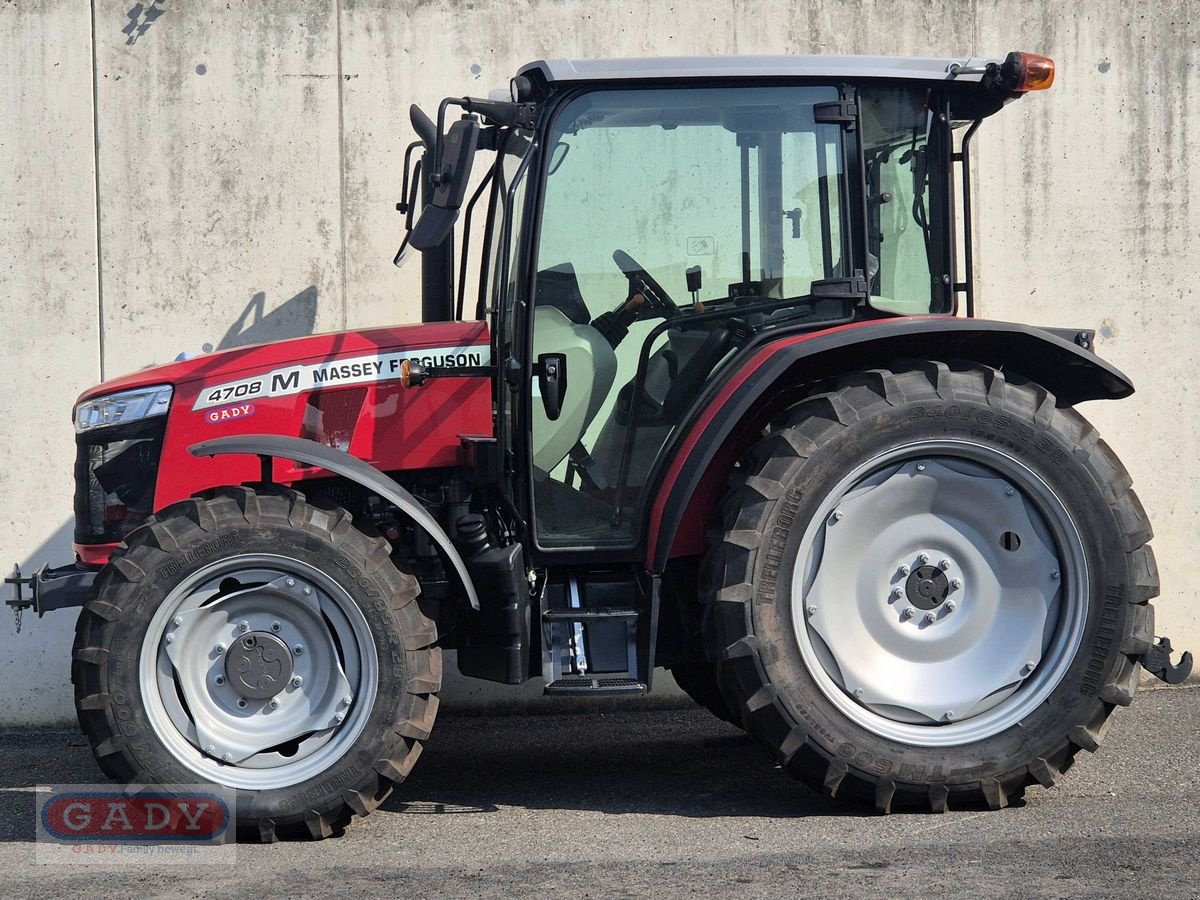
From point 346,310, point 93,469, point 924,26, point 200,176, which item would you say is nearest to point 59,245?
point 200,176

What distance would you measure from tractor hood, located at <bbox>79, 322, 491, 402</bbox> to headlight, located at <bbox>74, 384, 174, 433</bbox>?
2 cm

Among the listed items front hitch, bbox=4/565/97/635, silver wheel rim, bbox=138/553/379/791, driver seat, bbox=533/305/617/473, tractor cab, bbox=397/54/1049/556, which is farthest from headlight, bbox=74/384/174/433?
driver seat, bbox=533/305/617/473

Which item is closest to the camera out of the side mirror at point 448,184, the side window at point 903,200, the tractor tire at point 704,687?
the side mirror at point 448,184

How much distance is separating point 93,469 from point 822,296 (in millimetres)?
2528

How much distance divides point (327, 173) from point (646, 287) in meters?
2.37

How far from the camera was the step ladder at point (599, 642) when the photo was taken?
4145mm

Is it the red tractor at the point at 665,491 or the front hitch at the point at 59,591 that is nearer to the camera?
the red tractor at the point at 665,491

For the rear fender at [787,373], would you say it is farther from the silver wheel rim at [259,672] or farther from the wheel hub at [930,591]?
the silver wheel rim at [259,672]

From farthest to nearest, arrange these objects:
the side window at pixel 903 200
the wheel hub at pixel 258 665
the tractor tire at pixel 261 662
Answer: the side window at pixel 903 200 → the wheel hub at pixel 258 665 → the tractor tire at pixel 261 662

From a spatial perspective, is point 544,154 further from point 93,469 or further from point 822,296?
point 93,469

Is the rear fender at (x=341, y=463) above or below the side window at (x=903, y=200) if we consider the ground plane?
below

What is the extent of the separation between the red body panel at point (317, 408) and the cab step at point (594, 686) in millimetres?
849

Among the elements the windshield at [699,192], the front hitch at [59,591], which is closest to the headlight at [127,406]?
the front hitch at [59,591]

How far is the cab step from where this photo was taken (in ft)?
13.3
